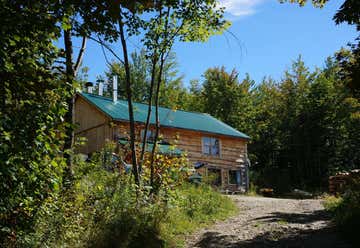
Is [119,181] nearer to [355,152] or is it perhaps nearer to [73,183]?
[73,183]

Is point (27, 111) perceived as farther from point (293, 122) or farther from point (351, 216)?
point (293, 122)

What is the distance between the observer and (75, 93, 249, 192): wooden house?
2340 centimetres

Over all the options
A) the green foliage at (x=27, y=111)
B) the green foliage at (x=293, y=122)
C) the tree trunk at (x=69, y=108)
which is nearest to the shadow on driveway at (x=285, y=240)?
the tree trunk at (x=69, y=108)

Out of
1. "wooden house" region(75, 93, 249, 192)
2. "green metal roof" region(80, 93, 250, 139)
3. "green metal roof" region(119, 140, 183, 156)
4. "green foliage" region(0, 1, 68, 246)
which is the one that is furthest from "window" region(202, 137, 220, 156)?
"green foliage" region(0, 1, 68, 246)

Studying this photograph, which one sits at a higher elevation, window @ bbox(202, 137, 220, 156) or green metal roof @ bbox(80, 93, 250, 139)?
green metal roof @ bbox(80, 93, 250, 139)

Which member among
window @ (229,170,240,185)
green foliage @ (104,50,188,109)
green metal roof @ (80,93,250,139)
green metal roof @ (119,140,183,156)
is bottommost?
window @ (229,170,240,185)

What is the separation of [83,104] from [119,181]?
58.5ft

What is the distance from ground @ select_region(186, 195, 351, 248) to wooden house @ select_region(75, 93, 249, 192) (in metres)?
11.5

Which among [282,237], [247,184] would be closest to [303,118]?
[247,184]

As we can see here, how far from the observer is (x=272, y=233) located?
9211mm

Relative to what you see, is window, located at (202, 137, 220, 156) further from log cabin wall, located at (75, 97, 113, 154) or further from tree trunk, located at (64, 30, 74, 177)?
tree trunk, located at (64, 30, 74, 177)

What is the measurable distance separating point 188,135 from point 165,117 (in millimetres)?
3995

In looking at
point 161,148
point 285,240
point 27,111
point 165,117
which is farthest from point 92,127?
point 27,111

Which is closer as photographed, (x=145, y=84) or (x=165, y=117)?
(x=165, y=117)
